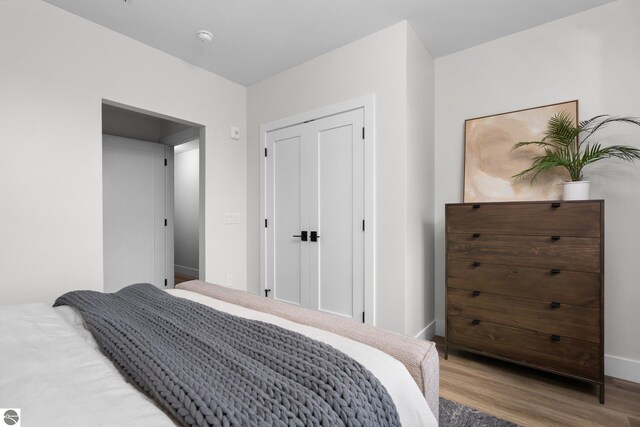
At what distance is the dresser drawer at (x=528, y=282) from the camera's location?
1892 mm

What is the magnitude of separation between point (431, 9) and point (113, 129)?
3741 millimetres

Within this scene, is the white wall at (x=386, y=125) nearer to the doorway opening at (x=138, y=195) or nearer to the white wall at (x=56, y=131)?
the white wall at (x=56, y=131)

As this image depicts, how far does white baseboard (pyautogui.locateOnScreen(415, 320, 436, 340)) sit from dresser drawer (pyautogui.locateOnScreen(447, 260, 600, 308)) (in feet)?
1.84

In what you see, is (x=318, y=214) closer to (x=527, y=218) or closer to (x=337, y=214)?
(x=337, y=214)

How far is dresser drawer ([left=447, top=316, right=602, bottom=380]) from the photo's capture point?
1873 millimetres

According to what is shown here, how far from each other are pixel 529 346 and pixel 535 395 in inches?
11.6

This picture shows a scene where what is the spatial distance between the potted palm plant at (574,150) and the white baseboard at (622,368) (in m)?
1.18

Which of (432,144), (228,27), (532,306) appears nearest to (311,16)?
(228,27)

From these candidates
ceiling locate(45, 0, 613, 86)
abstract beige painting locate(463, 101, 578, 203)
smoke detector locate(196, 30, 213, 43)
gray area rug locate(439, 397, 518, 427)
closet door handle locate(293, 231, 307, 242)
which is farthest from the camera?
closet door handle locate(293, 231, 307, 242)

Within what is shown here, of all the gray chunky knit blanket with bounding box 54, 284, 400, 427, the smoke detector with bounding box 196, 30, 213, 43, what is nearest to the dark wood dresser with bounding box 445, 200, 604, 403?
the gray chunky knit blanket with bounding box 54, 284, 400, 427

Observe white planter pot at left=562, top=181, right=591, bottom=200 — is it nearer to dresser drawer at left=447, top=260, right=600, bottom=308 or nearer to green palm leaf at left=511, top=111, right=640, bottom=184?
green palm leaf at left=511, top=111, right=640, bottom=184

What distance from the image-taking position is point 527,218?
2.08 m

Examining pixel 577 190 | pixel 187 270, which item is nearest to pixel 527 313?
pixel 577 190

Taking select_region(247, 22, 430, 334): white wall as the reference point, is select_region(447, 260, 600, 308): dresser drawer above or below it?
below
